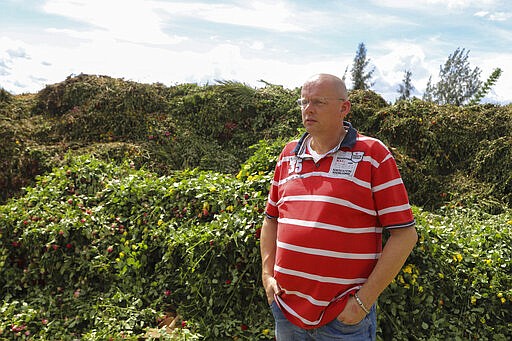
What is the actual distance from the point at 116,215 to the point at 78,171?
40.7 inches

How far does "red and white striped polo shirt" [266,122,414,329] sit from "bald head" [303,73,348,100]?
225mm

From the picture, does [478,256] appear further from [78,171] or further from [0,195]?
[0,195]

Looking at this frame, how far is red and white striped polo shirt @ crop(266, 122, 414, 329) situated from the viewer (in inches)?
76.2

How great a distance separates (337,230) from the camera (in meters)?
1.94

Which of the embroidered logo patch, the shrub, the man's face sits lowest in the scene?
the shrub

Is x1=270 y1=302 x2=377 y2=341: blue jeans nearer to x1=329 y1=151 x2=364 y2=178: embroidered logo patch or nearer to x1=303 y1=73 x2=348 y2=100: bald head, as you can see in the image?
x1=329 y1=151 x2=364 y2=178: embroidered logo patch

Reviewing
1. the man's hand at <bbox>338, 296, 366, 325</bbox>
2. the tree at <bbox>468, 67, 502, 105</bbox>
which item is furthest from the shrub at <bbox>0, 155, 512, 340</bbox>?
the tree at <bbox>468, 67, 502, 105</bbox>

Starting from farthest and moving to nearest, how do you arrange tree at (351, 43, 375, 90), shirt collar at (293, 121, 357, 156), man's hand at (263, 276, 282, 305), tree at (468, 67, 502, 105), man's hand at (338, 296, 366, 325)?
tree at (351, 43, 375, 90) → tree at (468, 67, 502, 105) → man's hand at (263, 276, 282, 305) → shirt collar at (293, 121, 357, 156) → man's hand at (338, 296, 366, 325)

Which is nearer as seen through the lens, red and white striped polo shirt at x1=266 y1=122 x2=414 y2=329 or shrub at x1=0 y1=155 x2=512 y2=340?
red and white striped polo shirt at x1=266 y1=122 x2=414 y2=329

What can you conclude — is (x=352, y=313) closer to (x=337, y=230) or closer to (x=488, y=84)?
(x=337, y=230)

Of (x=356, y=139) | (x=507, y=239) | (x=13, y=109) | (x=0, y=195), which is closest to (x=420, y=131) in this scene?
(x=507, y=239)

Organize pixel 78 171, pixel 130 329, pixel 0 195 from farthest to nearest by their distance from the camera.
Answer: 1. pixel 0 195
2. pixel 78 171
3. pixel 130 329

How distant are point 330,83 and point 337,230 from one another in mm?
692

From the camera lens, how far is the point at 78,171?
507cm
